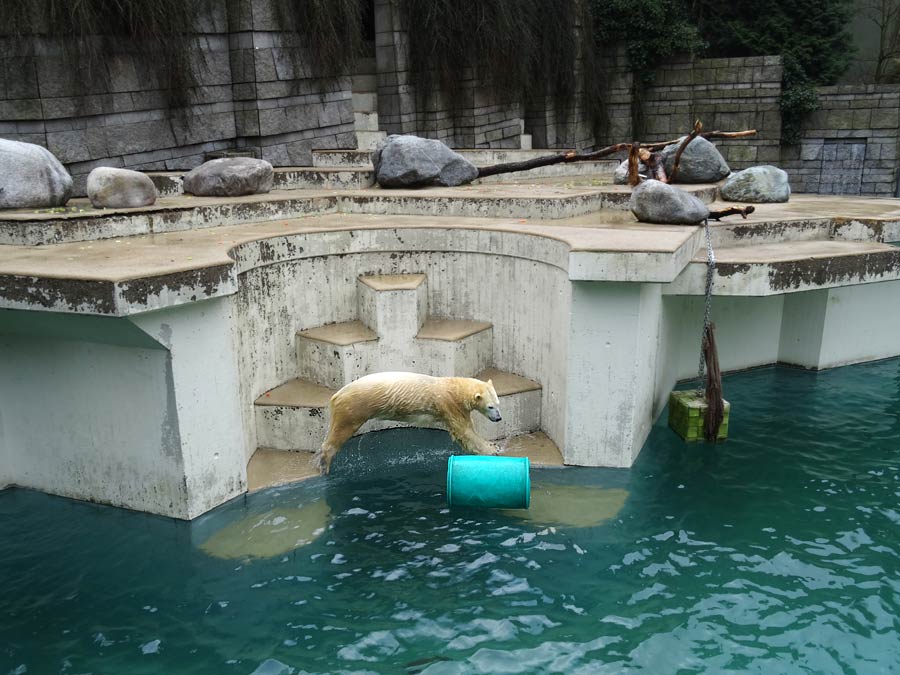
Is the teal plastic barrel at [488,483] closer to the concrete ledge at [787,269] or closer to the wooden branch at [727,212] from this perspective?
the concrete ledge at [787,269]

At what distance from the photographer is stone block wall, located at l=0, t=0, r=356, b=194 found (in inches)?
367

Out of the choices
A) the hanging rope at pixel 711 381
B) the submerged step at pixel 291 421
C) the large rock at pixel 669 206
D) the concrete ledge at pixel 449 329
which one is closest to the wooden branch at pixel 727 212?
the large rock at pixel 669 206

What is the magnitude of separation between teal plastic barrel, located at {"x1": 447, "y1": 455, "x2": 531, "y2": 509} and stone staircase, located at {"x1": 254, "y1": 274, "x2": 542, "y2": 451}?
142cm

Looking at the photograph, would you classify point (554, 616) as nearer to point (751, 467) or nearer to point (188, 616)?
point (188, 616)

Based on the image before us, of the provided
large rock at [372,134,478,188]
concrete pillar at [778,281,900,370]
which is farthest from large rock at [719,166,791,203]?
large rock at [372,134,478,188]

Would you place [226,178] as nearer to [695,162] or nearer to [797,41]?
[695,162]

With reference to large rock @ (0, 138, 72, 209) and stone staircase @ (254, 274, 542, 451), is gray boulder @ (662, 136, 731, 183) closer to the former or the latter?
stone staircase @ (254, 274, 542, 451)

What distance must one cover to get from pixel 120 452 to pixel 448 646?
2.98m

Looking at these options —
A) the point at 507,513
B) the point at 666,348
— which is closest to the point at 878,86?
the point at 666,348

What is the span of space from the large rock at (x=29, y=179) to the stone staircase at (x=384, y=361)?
2.94 m

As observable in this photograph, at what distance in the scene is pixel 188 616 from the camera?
4809mm

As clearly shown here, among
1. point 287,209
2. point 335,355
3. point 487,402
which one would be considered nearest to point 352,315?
point 335,355

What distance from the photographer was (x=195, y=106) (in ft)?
36.8

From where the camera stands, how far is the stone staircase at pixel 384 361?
6.84 meters
